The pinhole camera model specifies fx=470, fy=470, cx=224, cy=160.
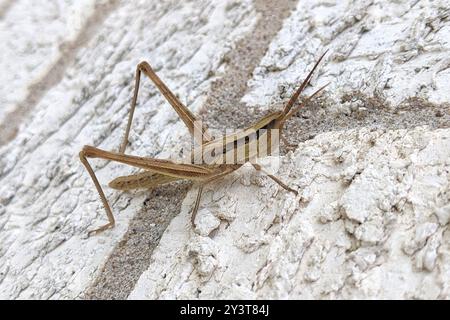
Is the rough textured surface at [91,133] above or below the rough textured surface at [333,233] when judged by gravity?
above

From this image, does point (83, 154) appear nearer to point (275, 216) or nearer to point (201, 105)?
point (201, 105)

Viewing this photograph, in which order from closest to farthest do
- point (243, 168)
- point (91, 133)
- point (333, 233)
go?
point (333, 233) → point (243, 168) → point (91, 133)

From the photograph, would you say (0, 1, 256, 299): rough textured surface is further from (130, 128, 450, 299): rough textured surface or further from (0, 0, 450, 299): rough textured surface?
(130, 128, 450, 299): rough textured surface

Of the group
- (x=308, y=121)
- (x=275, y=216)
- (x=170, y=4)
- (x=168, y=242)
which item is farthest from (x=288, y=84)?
(x=170, y=4)

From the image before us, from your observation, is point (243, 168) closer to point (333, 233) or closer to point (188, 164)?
point (188, 164)

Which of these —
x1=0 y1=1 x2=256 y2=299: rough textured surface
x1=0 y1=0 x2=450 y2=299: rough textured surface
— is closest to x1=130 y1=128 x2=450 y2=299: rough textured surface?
x1=0 y1=0 x2=450 y2=299: rough textured surface

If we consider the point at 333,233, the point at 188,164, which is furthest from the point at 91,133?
the point at 333,233

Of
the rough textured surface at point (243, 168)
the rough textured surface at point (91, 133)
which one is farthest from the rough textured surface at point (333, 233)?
the rough textured surface at point (91, 133)

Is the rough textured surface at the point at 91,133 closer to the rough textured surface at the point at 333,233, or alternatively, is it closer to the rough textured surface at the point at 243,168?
the rough textured surface at the point at 243,168
